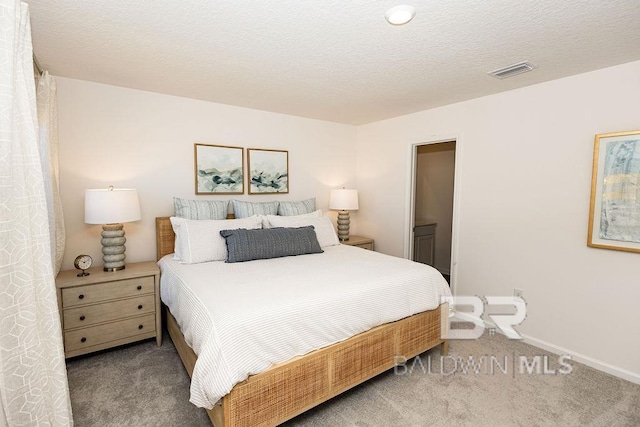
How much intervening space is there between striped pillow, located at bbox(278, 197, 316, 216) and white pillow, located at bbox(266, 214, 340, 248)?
213 millimetres

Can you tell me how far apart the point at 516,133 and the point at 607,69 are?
2.34 feet

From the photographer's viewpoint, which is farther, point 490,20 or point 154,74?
point 154,74

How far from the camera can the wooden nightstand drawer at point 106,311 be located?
2.39 m

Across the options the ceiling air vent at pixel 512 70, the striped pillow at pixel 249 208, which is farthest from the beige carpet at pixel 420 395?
the ceiling air vent at pixel 512 70

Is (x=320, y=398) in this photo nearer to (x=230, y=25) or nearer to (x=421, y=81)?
(x=230, y=25)

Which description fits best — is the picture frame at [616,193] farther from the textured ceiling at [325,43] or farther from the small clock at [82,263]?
the small clock at [82,263]

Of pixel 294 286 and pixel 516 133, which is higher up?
pixel 516 133

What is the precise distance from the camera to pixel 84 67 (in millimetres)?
2451

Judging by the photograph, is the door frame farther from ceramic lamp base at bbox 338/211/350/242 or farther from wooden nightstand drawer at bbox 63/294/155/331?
wooden nightstand drawer at bbox 63/294/155/331

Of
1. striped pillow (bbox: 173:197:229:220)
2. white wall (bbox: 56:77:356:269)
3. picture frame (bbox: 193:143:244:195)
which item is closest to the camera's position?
white wall (bbox: 56:77:356:269)

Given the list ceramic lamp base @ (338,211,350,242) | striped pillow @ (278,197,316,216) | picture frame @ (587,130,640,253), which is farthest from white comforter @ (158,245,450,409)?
ceramic lamp base @ (338,211,350,242)

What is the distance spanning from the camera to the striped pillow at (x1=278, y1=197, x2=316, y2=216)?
3605mm

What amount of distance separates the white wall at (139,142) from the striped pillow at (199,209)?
0.21 meters

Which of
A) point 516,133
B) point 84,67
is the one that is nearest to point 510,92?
point 516,133
